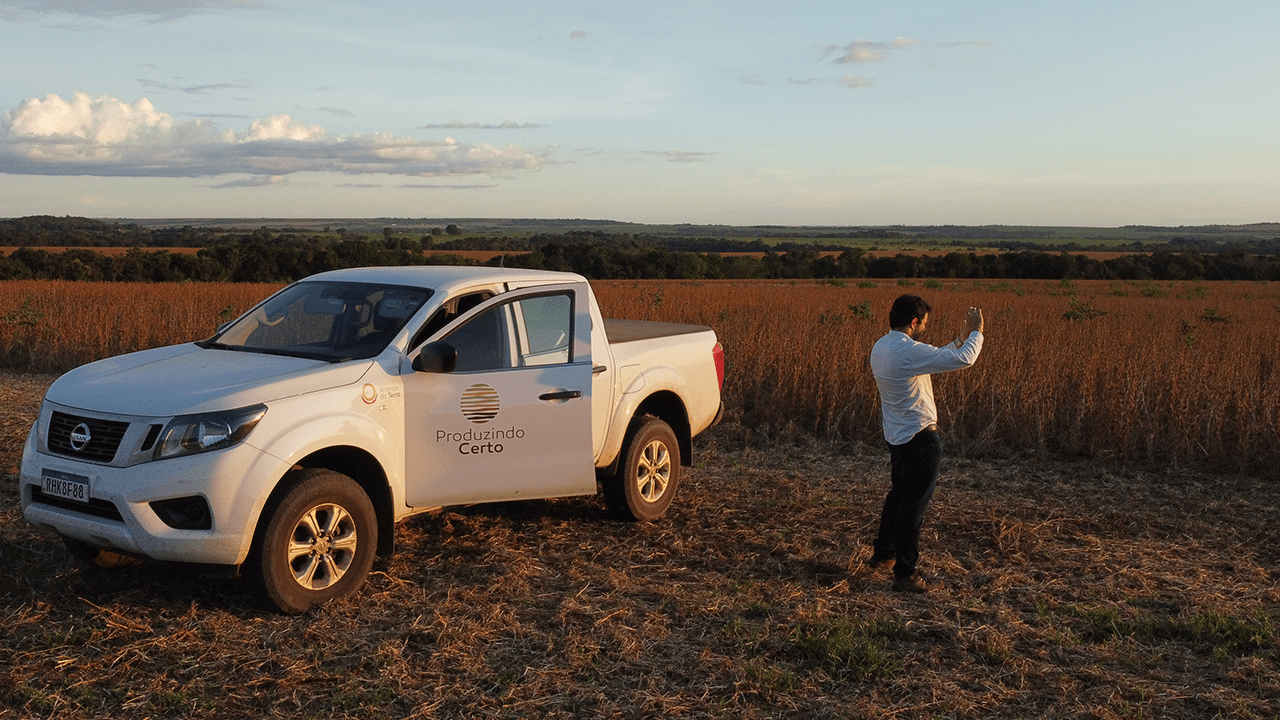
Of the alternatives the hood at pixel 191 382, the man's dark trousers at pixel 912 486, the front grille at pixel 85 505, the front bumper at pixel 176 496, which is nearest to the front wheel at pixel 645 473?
the man's dark trousers at pixel 912 486

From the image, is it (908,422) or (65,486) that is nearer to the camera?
(65,486)

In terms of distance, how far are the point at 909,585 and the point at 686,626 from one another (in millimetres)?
1581

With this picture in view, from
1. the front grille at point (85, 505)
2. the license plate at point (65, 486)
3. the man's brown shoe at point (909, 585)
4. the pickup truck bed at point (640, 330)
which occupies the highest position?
the pickup truck bed at point (640, 330)

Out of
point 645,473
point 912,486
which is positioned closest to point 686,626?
point 912,486

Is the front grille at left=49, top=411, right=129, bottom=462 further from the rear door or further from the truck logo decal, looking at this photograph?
the truck logo decal

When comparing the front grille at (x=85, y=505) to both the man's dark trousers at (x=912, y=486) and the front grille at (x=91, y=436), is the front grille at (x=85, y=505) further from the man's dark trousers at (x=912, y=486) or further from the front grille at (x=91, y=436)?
the man's dark trousers at (x=912, y=486)

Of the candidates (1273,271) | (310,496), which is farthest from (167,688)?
(1273,271)

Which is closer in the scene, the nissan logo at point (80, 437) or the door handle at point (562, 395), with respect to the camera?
the nissan logo at point (80, 437)

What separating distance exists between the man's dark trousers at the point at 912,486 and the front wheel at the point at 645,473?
1886mm

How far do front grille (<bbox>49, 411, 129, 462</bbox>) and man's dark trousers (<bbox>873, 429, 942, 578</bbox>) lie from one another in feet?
14.1

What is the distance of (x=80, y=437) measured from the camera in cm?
534

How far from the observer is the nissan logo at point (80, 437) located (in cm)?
532

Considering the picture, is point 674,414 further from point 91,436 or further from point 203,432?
point 91,436

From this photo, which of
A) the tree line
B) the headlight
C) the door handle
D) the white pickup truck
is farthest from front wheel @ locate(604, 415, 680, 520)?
the tree line
